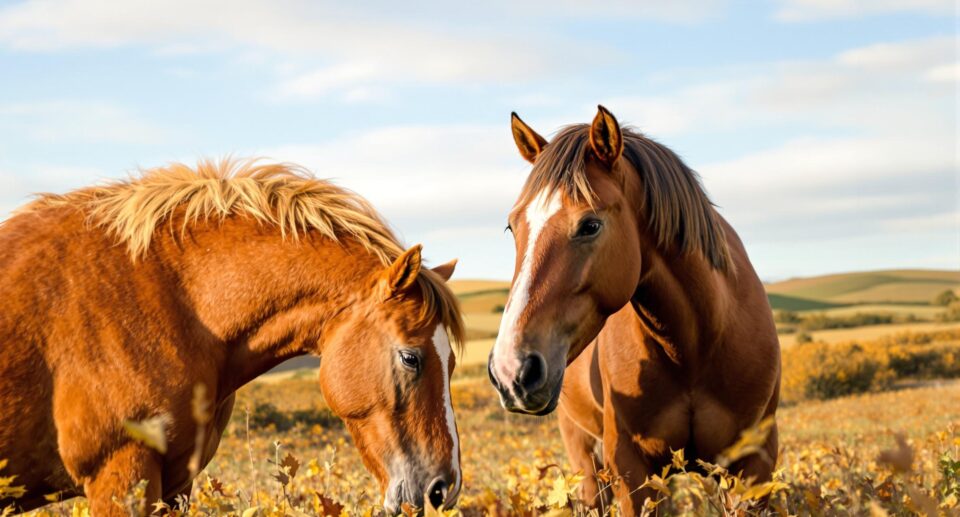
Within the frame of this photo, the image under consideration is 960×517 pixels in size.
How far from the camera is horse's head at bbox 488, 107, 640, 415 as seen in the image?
332 centimetres

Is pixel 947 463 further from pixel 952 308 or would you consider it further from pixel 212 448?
pixel 952 308

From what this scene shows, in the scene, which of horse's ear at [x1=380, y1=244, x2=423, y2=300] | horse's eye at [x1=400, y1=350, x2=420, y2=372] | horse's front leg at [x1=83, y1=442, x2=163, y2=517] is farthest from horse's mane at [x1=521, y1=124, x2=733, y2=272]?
horse's front leg at [x1=83, y1=442, x2=163, y2=517]

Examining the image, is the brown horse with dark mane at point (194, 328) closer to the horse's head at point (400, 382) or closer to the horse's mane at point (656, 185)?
the horse's head at point (400, 382)

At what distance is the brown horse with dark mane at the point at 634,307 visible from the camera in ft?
11.3

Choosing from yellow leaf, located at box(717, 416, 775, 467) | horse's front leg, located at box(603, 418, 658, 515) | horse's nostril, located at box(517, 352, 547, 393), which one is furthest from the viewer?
horse's front leg, located at box(603, 418, 658, 515)

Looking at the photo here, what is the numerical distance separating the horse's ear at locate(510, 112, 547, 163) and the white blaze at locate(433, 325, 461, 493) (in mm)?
964

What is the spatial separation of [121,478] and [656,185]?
2.58 metres

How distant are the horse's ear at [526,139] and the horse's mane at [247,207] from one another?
2.53 feet

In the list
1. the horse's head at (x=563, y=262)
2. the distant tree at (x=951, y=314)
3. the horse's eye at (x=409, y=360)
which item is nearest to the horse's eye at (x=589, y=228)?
the horse's head at (x=563, y=262)

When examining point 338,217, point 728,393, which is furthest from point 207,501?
point 728,393

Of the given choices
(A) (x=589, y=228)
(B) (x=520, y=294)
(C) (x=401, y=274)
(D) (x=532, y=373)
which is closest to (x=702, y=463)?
(D) (x=532, y=373)

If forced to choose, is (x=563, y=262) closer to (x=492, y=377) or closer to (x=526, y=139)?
(x=492, y=377)

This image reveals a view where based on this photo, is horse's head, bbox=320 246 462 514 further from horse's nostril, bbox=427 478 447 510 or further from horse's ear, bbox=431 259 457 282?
horse's ear, bbox=431 259 457 282

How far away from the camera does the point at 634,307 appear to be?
167 inches
